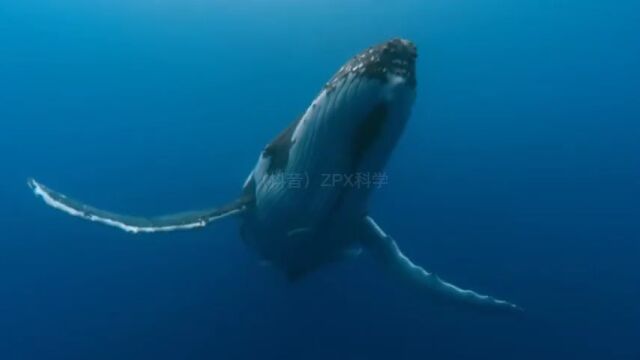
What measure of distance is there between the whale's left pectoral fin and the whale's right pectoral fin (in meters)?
1.90

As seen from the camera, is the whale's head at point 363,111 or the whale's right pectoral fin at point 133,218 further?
the whale's right pectoral fin at point 133,218

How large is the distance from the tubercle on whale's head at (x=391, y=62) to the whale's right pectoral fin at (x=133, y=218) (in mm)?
2714

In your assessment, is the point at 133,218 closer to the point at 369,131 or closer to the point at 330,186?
the point at 330,186

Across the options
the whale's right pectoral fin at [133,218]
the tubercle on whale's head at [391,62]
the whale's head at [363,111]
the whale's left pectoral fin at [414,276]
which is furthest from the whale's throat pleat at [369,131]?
the whale's left pectoral fin at [414,276]

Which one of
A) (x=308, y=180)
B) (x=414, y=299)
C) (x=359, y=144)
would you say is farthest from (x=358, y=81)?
(x=414, y=299)

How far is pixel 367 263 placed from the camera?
36.1ft

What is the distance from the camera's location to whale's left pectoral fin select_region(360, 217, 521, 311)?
24.3 feet

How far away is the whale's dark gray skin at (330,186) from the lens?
15.2 feet

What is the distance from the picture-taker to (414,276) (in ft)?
25.0

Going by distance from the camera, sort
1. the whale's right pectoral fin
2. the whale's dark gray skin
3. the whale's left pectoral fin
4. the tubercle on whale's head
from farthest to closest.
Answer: the whale's left pectoral fin < the whale's right pectoral fin < the whale's dark gray skin < the tubercle on whale's head

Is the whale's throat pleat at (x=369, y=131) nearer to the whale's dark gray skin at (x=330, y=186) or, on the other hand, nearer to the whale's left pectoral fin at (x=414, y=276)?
the whale's dark gray skin at (x=330, y=186)

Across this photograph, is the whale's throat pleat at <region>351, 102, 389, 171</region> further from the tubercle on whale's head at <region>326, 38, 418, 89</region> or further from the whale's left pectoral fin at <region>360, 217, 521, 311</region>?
the whale's left pectoral fin at <region>360, 217, 521, 311</region>

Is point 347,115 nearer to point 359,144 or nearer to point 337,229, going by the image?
point 359,144

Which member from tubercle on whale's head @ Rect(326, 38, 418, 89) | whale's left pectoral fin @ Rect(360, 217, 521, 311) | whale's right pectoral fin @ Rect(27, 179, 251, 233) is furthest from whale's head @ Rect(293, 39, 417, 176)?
whale's left pectoral fin @ Rect(360, 217, 521, 311)
